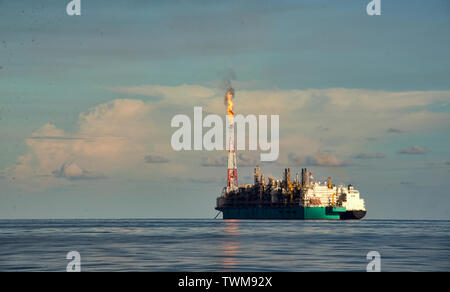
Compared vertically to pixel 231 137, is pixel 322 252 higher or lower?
lower

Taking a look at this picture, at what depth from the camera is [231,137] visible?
627ft

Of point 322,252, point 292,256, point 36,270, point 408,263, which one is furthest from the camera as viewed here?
point 322,252

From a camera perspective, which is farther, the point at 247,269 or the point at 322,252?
the point at 322,252

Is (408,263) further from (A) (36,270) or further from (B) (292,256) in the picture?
(A) (36,270)

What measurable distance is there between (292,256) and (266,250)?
905 cm
